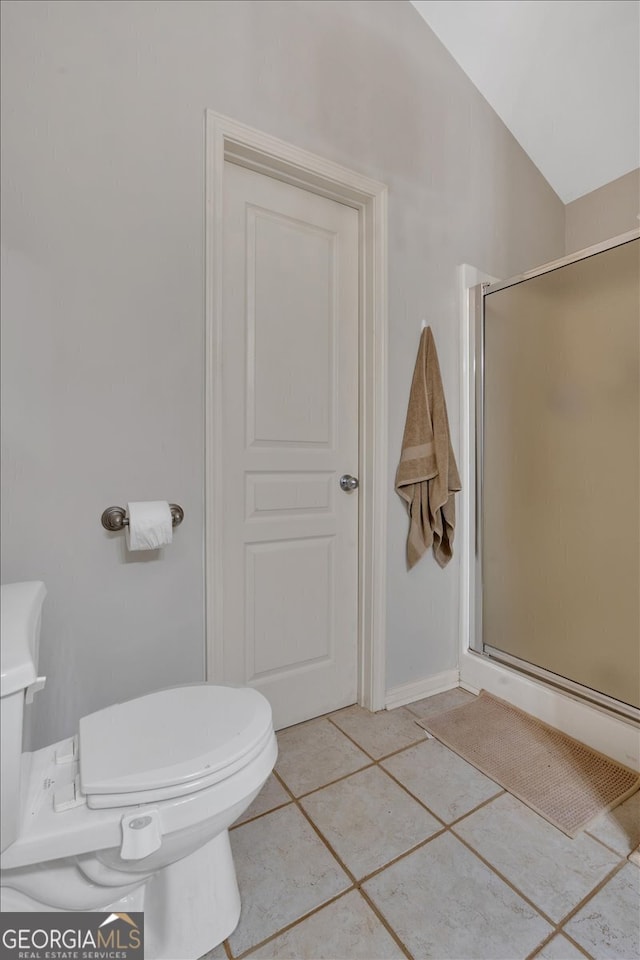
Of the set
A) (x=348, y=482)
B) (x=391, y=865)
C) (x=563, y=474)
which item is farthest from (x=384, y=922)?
(x=563, y=474)

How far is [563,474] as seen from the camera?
1789 millimetres

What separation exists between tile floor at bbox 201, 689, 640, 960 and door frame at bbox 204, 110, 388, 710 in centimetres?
42

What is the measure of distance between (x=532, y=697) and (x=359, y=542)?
2.84 ft

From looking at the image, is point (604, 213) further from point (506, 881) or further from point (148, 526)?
Answer: point (506, 881)

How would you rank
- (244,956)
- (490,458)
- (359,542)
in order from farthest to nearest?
(490,458) → (359,542) → (244,956)

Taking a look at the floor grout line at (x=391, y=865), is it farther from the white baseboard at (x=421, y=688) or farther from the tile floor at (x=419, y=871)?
the white baseboard at (x=421, y=688)

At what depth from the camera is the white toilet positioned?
76cm

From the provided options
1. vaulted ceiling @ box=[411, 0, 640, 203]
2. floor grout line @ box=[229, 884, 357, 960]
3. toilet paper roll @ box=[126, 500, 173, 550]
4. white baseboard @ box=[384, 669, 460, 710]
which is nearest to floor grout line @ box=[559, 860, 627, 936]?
floor grout line @ box=[229, 884, 357, 960]

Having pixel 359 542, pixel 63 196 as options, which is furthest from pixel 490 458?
pixel 63 196

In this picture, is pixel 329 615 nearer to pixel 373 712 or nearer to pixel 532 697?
pixel 373 712

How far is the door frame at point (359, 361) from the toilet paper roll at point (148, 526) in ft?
0.62

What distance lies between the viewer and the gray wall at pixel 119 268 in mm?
1210

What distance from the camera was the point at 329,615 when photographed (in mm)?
1877
